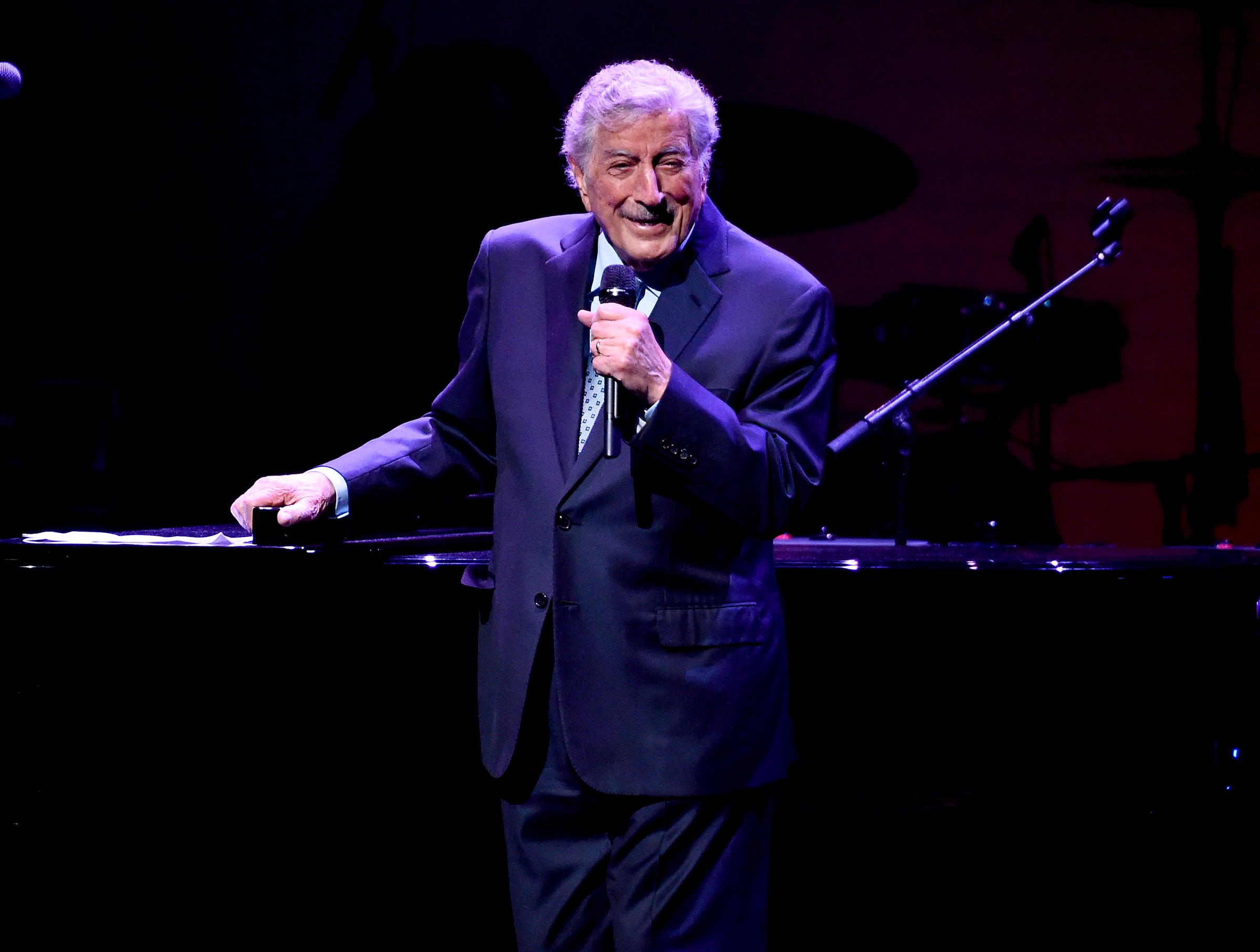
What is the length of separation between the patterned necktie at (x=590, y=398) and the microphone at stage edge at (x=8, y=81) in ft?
3.95

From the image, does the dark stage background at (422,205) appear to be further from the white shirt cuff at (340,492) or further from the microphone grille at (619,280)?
the microphone grille at (619,280)

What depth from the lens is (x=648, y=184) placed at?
1.21m

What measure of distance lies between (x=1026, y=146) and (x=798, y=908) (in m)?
2.42

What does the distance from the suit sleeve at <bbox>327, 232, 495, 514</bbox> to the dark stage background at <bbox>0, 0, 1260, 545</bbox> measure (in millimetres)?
1909

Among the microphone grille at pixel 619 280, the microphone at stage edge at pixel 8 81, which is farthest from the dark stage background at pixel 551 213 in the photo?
the microphone grille at pixel 619 280

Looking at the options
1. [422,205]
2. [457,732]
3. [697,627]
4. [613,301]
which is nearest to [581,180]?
[613,301]

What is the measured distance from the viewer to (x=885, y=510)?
10.7 ft

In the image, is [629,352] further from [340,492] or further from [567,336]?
[340,492]

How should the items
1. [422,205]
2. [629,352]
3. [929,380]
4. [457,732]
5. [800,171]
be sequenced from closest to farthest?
[629,352]
[457,732]
[929,380]
[800,171]
[422,205]

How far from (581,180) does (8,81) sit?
1.11 metres

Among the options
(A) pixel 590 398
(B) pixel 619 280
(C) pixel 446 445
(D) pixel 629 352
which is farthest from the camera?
(C) pixel 446 445

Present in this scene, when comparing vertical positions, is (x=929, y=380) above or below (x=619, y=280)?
above

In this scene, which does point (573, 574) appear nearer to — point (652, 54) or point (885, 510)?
point (885, 510)

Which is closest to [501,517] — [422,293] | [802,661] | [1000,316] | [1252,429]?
[802,661]
